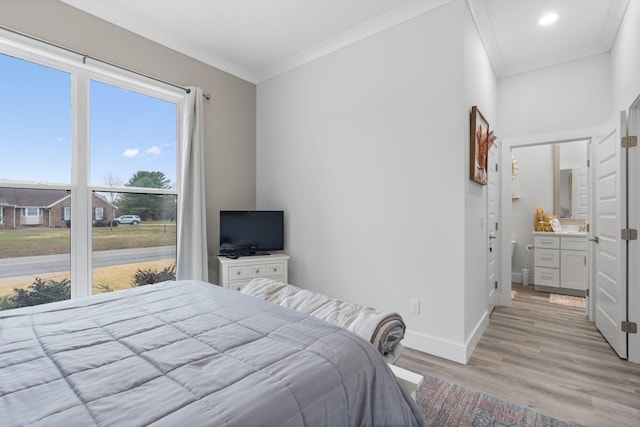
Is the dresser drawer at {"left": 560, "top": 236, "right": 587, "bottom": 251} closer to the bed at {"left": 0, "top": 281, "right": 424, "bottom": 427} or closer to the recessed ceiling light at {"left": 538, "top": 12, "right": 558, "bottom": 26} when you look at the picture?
the recessed ceiling light at {"left": 538, "top": 12, "right": 558, "bottom": 26}

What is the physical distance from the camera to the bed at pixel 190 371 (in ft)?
2.56

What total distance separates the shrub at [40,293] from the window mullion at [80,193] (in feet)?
0.19

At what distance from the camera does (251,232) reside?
3.45 metres

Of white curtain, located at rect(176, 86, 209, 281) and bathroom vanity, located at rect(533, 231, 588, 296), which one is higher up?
white curtain, located at rect(176, 86, 209, 281)

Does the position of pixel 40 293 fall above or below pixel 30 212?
below

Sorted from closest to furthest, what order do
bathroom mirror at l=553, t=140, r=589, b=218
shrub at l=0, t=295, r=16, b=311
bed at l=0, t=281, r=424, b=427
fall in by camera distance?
bed at l=0, t=281, r=424, b=427
shrub at l=0, t=295, r=16, b=311
bathroom mirror at l=553, t=140, r=589, b=218

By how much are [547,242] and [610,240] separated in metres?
2.16

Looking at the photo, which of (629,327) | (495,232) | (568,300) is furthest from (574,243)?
(629,327)

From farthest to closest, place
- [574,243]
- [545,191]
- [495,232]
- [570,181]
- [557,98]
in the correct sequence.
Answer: [545,191], [570,181], [574,243], [495,232], [557,98]

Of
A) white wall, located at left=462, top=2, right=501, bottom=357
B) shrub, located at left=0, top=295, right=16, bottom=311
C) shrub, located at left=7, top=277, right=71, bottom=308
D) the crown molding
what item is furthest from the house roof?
white wall, located at left=462, top=2, right=501, bottom=357

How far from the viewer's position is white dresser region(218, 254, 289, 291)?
3.14m

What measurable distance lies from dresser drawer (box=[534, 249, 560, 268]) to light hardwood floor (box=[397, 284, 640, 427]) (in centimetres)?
140

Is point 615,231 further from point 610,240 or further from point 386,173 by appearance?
point 386,173

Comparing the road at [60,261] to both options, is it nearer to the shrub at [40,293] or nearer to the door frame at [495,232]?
the shrub at [40,293]
